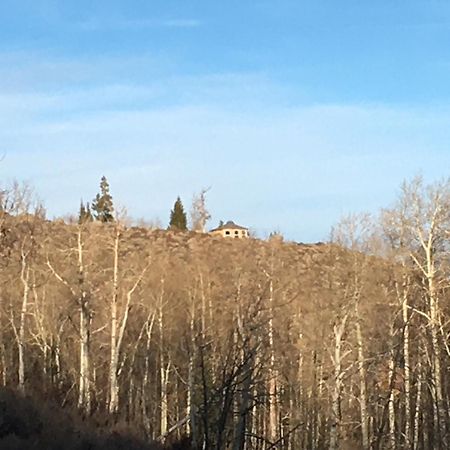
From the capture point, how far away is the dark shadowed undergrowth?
16.2 m

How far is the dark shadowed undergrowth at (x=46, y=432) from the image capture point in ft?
53.3

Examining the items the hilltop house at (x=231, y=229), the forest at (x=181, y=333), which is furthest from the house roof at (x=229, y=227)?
the forest at (x=181, y=333)

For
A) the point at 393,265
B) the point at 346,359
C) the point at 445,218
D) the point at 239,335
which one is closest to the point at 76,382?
the point at 346,359

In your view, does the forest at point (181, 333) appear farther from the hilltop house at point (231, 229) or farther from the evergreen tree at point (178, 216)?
the hilltop house at point (231, 229)

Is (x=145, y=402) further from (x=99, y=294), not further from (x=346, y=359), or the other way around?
(x=346, y=359)

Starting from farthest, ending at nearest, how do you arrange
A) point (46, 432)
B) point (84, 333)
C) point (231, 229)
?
point (231, 229) < point (84, 333) < point (46, 432)

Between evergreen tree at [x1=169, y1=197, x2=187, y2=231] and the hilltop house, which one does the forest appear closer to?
evergreen tree at [x1=169, y1=197, x2=187, y2=231]

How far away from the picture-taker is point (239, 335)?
17.3 feet

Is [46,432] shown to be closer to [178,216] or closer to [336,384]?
[336,384]

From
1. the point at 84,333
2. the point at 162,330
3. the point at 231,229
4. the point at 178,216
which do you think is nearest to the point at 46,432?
the point at 84,333

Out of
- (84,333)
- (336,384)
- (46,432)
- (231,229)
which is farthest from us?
(231,229)

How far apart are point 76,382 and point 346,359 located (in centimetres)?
1418

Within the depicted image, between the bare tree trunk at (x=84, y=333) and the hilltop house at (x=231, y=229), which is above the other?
the hilltop house at (x=231, y=229)

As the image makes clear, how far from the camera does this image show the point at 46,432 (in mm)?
17859
